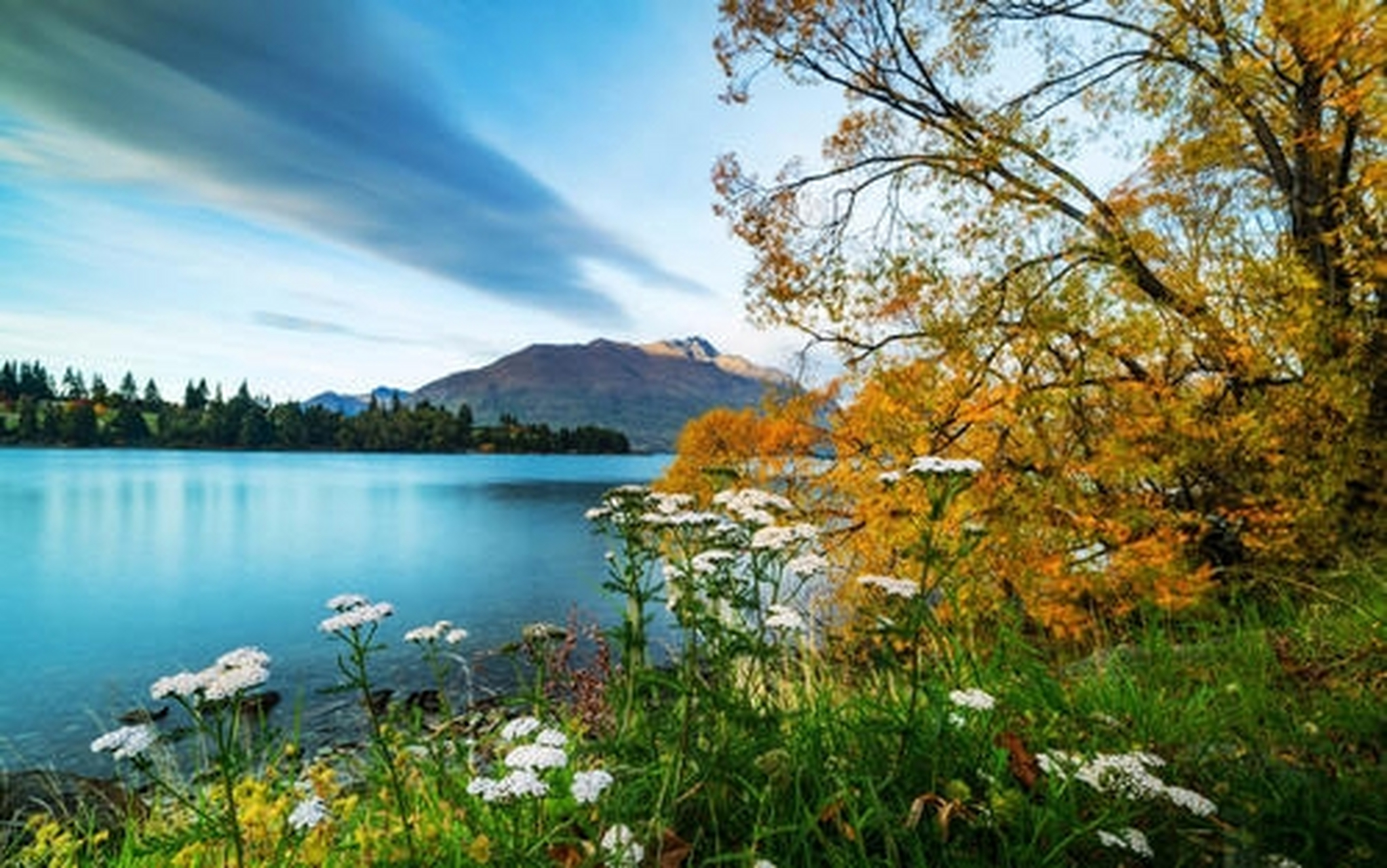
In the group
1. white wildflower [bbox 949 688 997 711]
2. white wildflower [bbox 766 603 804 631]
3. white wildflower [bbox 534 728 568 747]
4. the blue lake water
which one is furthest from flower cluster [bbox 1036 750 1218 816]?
the blue lake water

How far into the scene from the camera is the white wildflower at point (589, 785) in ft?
5.76

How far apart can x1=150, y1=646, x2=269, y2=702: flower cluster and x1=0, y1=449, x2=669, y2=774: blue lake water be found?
5.04 ft

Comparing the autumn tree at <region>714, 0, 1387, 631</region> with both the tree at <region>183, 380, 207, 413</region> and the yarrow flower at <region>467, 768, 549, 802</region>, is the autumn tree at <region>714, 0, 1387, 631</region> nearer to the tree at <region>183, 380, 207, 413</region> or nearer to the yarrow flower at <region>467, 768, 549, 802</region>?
the yarrow flower at <region>467, 768, 549, 802</region>

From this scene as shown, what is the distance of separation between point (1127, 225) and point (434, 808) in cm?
1080

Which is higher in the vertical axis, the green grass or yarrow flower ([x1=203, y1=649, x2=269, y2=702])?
yarrow flower ([x1=203, y1=649, x2=269, y2=702])

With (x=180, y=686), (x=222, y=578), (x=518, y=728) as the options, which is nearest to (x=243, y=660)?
(x=180, y=686)

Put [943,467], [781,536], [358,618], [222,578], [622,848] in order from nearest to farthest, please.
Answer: [622,848] → [358,618] → [943,467] → [781,536] → [222,578]

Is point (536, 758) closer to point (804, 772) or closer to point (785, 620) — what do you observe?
Answer: point (785, 620)

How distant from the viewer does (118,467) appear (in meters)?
88.4

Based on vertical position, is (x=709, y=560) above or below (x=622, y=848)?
above

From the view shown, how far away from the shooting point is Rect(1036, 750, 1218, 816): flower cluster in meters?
2.06

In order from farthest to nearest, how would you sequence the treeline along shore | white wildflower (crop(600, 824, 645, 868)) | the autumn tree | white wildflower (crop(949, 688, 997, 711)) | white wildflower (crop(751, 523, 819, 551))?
1. the treeline along shore
2. the autumn tree
3. white wildflower (crop(751, 523, 819, 551))
4. white wildflower (crop(949, 688, 997, 711))
5. white wildflower (crop(600, 824, 645, 868))

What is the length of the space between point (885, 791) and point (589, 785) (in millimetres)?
1268

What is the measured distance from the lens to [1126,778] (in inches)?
87.0
